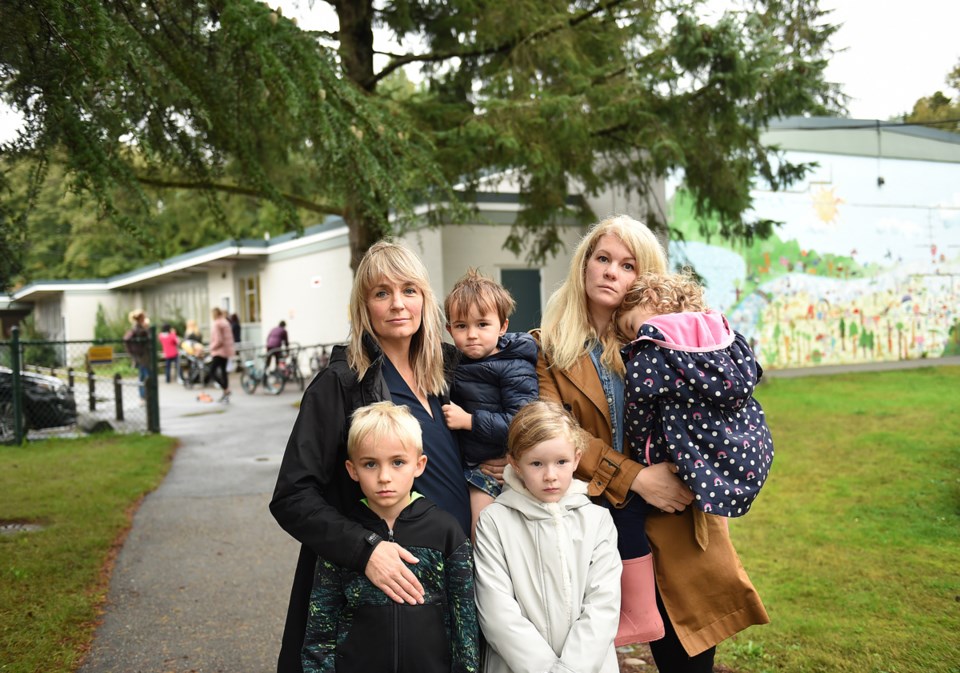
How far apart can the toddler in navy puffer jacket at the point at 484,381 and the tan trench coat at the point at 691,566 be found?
30 centimetres

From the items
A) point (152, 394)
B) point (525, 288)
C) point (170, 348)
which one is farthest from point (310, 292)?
point (152, 394)

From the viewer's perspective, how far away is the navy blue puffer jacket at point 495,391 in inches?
103

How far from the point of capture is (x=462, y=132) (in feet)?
27.0

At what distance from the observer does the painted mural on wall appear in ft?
60.6

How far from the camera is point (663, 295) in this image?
102 inches

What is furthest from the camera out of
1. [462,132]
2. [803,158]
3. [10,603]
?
[803,158]

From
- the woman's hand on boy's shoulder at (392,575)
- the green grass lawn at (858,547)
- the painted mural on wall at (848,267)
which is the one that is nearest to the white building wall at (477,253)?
the painted mural on wall at (848,267)

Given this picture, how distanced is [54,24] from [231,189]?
4.37m

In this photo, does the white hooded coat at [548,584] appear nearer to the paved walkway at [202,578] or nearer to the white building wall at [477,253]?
the paved walkway at [202,578]

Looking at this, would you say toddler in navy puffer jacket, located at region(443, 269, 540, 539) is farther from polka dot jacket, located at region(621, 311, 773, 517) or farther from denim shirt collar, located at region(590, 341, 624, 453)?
polka dot jacket, located at region(621, 311, 773, 517)

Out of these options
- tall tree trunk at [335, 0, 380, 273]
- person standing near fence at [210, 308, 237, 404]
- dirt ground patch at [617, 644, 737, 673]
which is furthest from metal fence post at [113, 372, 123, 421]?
dirt ground patch at [617, 644, 737, 673]

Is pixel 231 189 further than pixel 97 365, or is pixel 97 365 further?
pixel 97 365

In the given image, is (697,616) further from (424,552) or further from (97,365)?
(97,365)

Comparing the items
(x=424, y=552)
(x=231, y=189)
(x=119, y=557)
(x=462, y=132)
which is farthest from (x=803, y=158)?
(x=424, y=552)
